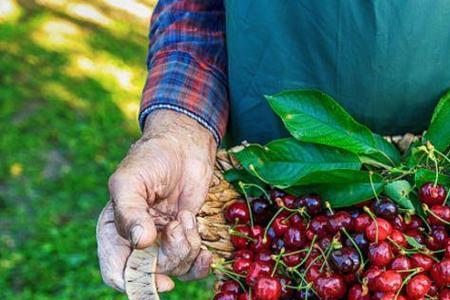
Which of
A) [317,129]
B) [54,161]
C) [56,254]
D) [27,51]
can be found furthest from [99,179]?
[317,129]

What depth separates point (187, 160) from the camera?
1.28 meters

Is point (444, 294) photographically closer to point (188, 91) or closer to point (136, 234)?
point (136, 234)

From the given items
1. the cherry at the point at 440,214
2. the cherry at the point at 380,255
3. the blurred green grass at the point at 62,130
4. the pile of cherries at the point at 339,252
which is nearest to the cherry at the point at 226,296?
the pile of cherries at the point at 339,252

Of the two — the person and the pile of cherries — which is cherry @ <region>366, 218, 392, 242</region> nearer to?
the pile of cherries

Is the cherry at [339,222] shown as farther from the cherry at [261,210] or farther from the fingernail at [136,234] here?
the fingernail at [136,234]

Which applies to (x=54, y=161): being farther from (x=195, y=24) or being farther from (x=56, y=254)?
(x=195, y=24)

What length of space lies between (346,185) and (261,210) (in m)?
0.15

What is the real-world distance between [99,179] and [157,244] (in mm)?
1729

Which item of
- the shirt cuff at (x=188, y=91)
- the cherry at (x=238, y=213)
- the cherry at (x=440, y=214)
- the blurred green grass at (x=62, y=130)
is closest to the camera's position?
the cherry at (x=440, y=214)

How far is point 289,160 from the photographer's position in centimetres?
125

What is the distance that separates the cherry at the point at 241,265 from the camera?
3.73 feet

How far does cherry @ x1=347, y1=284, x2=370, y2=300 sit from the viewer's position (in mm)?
1045

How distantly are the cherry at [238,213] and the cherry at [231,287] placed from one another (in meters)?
0.13

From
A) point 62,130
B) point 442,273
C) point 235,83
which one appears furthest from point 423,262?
point 62,130
